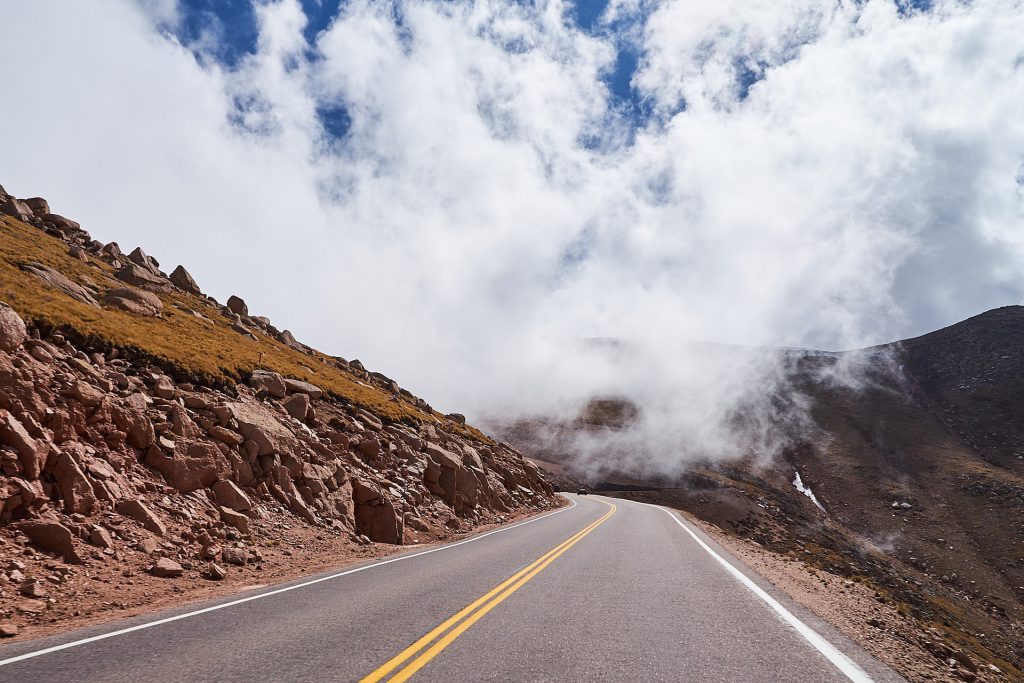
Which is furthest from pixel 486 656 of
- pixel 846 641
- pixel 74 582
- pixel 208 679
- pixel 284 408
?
pixel 284 408

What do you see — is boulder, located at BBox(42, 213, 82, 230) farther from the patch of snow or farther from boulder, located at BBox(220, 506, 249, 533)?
the patch of snow

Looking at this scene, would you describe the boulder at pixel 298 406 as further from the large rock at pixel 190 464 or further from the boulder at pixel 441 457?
the boulder at pixel 441 457

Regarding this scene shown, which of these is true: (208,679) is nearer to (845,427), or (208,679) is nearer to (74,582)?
(74,582)

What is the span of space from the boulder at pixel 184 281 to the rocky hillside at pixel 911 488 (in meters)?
57.8

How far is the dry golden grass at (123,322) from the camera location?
17297mm

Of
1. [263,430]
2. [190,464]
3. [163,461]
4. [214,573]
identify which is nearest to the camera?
[214,573]

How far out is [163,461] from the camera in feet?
45.6

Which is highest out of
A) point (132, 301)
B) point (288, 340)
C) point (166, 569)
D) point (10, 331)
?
point (288, 340)

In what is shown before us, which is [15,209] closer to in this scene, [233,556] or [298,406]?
[298,406]

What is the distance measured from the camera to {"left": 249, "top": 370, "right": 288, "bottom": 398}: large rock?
22.3 metres

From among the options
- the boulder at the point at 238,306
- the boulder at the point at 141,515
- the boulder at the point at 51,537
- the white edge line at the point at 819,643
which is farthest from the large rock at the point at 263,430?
the boulder at the point at 238,306

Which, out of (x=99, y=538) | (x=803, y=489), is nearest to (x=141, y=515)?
(x=99, y=538)

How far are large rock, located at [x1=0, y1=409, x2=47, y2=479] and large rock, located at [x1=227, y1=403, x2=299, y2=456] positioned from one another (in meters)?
6.54

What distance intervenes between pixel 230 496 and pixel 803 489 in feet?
317
